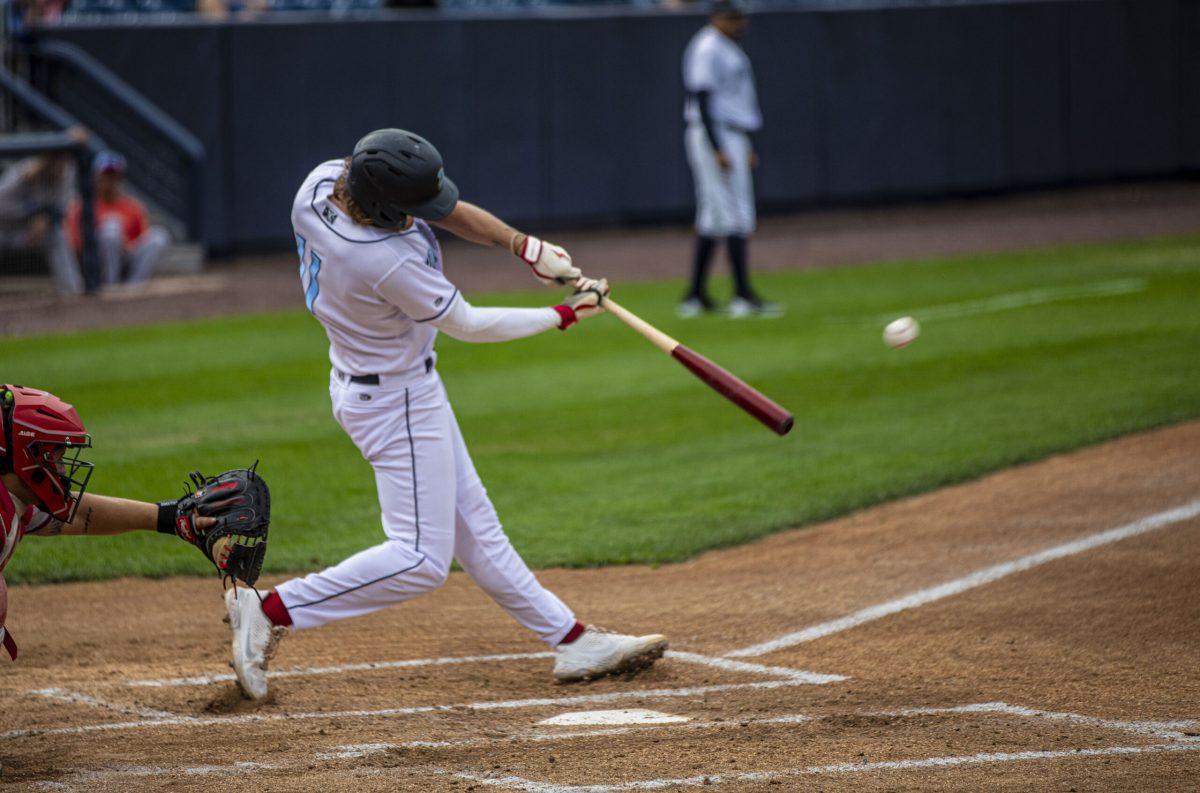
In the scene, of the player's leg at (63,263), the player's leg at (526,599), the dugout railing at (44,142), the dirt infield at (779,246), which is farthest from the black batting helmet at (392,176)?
the player's leg at (63,263)

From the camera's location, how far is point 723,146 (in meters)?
11.9

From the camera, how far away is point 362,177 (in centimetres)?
428

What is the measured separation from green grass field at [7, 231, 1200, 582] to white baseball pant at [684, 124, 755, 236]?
836 mm

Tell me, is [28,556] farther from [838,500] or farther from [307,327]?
[307,327]

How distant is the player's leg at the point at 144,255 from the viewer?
14.2 meters

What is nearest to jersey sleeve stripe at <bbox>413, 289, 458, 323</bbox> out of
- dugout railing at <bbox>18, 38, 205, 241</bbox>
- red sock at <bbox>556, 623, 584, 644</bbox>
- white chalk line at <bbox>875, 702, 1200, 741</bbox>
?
red sock at <bbox>556, 623, 584, 644</bbox>

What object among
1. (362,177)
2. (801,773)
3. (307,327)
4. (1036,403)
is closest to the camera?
(801,773)

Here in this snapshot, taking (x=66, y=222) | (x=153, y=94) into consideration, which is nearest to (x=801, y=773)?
(x=66, y=222)

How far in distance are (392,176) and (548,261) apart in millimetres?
637

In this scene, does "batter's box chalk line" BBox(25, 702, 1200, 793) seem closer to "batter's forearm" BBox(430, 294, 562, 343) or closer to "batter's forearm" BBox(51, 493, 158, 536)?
"batter's forearm" BBox(51, 493, 158, 536)

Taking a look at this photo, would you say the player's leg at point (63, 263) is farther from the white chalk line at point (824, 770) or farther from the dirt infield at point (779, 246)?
the white chalk line at point (824, 770)

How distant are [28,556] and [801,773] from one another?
4.34 m

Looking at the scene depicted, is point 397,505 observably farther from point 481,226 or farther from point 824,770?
point 824,770

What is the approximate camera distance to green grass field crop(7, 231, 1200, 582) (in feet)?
23.0
